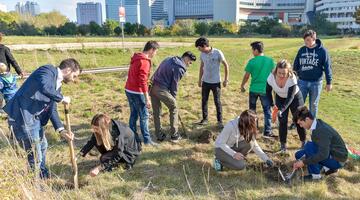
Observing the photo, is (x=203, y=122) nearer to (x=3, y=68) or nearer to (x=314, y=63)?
(x=314, y=63)

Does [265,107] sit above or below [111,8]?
below

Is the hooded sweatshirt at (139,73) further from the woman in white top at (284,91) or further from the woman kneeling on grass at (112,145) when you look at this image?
the woman in white top at (284,91)

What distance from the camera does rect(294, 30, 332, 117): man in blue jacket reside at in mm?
5720

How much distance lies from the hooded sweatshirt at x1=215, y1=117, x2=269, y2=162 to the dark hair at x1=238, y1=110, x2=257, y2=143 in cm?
13

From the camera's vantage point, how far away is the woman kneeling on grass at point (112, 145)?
4.48m

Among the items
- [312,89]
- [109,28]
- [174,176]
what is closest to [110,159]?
[174,176]

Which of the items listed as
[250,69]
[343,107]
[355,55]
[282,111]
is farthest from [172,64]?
[355,55]

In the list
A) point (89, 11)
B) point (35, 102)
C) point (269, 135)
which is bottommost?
point (269, 135)

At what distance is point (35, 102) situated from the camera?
392cm

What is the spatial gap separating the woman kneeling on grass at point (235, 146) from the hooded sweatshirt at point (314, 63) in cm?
193

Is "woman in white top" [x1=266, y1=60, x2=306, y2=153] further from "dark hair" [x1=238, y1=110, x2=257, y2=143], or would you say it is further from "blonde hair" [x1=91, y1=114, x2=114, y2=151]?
"blonde hair" [x1=91, y1=114, x2=114, y2=151]

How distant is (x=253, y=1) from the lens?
129875 mm

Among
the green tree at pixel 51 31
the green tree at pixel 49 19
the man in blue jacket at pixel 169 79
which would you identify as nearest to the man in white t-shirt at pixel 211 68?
the man in blue jacket at pixel 169 79

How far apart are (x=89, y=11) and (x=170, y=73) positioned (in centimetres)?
17595
